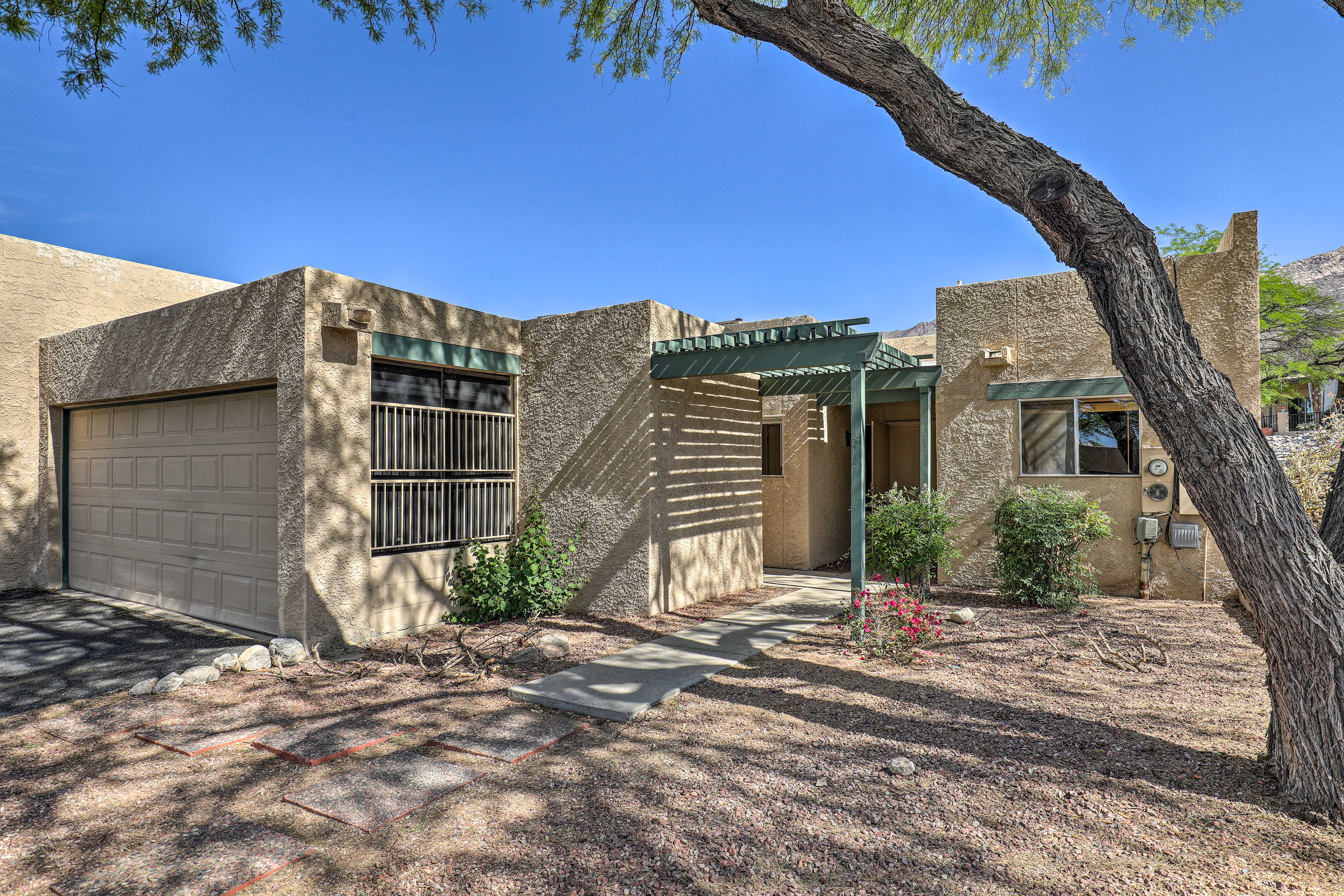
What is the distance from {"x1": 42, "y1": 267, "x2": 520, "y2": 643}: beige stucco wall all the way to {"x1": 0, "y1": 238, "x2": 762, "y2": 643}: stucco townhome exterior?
21 millimetres

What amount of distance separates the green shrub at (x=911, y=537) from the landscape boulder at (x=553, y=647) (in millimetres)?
3844

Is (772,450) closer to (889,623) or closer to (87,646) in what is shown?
(889,623)

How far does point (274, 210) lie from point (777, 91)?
883 centimetres

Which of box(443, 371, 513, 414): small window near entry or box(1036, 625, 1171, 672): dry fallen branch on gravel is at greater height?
box(443, 371, 513, 414): small window near entry

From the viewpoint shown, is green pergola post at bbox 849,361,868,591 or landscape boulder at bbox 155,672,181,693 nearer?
landscape boulder at bbox 155,672,181,693

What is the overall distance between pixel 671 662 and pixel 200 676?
3.81 meters

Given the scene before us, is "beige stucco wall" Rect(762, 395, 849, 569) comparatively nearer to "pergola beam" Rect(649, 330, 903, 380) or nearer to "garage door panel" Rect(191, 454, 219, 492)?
"pergola beam" Rect(649, 330, 903, 380)

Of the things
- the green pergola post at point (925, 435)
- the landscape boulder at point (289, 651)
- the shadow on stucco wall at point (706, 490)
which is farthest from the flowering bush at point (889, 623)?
the landscape boulder at point (289, 651)

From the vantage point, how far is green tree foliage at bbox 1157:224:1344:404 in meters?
17.0

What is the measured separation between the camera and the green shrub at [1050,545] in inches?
304

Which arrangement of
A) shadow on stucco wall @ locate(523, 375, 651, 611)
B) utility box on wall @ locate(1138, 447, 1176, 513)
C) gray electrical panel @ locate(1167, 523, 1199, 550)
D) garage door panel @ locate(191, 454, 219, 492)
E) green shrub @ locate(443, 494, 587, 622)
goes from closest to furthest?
garage door panel @ locate(191, 454, 219, 492)
green shrub @ locate(443, 494, 587, 622)
shadow on stucco wall @ locate(523, 375, 651, 611)
gray electrical panel @ locate(1167, 523, 1199, 550)
utility box on wall @ locate(1138, 447, 1176, 513)

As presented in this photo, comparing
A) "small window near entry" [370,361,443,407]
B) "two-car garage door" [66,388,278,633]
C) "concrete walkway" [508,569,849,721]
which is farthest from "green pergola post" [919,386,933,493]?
"two-car garage door" [66,388,278,633]

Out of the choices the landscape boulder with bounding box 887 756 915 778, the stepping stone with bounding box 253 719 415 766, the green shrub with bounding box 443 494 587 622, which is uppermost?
the green shrub with bounding box 443 494 587 622

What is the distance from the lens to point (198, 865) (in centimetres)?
277
